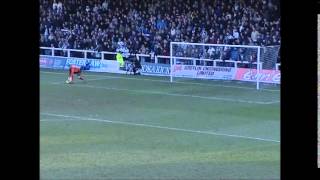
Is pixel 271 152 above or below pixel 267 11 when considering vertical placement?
below

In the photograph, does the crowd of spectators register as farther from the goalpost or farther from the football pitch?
the football pitch

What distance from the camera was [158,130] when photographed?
1177 cm

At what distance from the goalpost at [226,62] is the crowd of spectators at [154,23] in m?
1.43

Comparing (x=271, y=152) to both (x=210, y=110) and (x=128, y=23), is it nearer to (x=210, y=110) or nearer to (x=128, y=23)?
(x=210, y=110)

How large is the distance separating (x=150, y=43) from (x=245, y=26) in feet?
11.4

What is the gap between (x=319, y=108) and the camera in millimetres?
1444

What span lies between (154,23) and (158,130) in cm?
1419

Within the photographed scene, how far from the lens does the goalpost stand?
18.9m

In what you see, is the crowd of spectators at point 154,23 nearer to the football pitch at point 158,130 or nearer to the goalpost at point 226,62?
the goalpost at point 226,62

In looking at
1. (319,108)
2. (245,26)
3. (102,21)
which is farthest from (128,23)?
(319,108)

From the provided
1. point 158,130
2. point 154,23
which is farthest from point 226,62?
point 158,130

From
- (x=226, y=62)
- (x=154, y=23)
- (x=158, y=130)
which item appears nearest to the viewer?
(x=158, y=130)

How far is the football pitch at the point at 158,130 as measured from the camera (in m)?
8.46

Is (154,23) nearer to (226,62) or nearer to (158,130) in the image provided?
(226,62)
